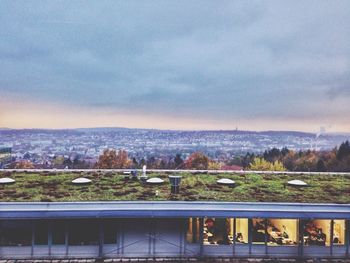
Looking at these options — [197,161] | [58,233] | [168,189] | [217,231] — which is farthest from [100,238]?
[197,161]

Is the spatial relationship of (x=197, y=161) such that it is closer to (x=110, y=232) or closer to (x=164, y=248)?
(x=164, y=248)

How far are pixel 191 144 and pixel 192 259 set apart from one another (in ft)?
289

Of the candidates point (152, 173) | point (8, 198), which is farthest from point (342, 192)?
point (8, 198)

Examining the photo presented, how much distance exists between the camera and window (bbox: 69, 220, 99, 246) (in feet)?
59.7

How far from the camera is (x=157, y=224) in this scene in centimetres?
1856

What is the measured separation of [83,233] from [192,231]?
5.66 m

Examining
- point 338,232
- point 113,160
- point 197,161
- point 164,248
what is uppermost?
point 338,232

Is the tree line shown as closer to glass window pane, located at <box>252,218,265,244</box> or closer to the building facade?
the building facade

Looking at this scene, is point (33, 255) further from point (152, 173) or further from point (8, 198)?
point (152, 173)

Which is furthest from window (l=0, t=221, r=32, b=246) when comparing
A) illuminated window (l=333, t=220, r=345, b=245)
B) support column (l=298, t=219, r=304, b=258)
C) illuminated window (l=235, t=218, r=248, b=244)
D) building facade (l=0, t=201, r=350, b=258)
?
illuminated window (l=333, t=220, r=345, b=245)

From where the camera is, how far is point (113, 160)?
9006cm

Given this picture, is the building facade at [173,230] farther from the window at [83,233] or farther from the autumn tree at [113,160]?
the autumn tree at [113,160]

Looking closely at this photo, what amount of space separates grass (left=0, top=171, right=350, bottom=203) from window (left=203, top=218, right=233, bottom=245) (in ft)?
3.84

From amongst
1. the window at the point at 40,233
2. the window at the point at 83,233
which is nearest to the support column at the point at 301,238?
the window at the point at 83,233
